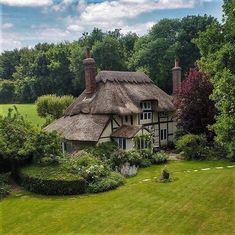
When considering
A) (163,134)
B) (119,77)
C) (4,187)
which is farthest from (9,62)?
(4,187)

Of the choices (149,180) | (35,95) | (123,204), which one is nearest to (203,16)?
(35,95)

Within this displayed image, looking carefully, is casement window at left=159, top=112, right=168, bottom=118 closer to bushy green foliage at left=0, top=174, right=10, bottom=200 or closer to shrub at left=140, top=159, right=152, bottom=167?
shrub at left=140, top=159, right=152, bottom=167

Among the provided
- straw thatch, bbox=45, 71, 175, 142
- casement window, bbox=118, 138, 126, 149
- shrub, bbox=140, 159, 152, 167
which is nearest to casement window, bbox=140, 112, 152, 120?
straw thatch, bbox=45, 71, 175, 142

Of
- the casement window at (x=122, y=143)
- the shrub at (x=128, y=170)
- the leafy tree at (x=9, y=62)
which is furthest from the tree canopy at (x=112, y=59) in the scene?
the shrub at (x=128, y=170)

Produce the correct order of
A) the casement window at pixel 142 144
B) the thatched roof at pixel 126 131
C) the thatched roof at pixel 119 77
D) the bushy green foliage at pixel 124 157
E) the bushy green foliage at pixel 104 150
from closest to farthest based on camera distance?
the bushy green foliage at pixel 124 157, the bushy green foliage at pixel 104 150, the thatched roof at pixel 126 131, the casement window at pixel 142 144, the thatched roof at pixel 119 77

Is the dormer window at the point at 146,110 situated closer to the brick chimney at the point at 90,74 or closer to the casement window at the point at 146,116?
the casement window at the point at 146,116

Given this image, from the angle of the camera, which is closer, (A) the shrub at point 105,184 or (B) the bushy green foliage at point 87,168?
(A) the shrub at point 105,184

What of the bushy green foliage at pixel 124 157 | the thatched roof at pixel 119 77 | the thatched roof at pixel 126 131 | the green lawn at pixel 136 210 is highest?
the thatched roof at pixel 119 77

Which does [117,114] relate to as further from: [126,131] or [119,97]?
[119,97]
